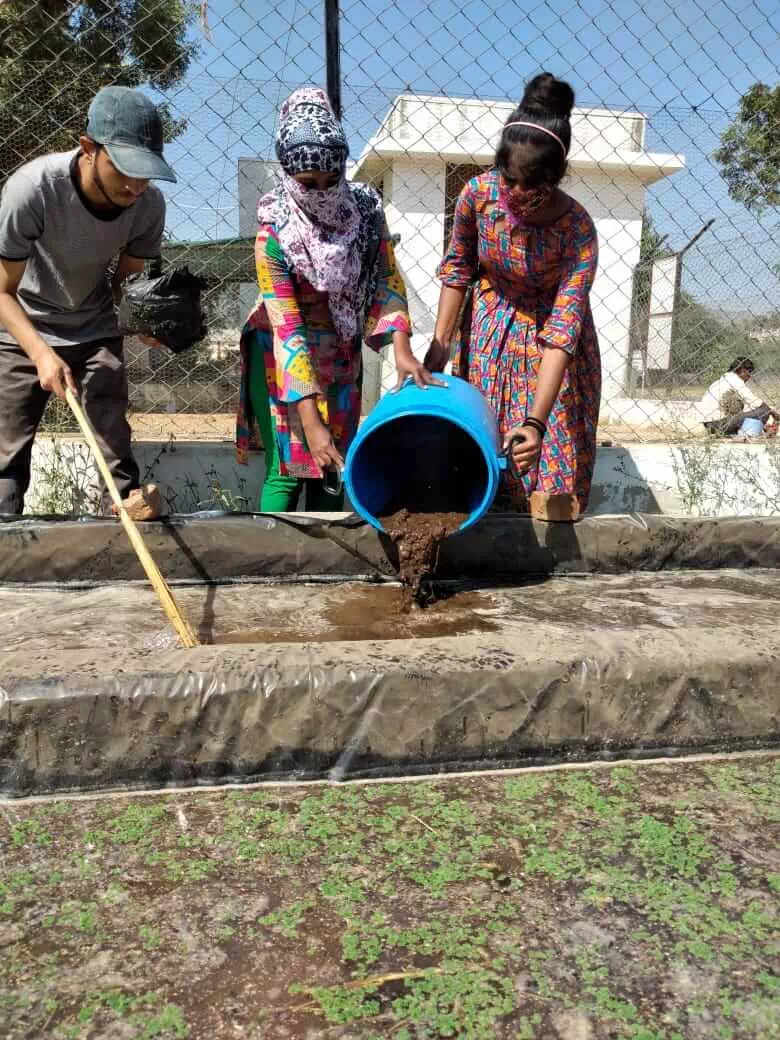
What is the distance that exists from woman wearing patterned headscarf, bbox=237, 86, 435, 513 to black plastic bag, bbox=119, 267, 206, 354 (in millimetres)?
347

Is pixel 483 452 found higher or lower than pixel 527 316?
lower

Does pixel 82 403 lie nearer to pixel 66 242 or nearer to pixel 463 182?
pixel 66 242

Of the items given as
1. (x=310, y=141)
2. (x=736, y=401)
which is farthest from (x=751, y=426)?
(x=310, y=141)

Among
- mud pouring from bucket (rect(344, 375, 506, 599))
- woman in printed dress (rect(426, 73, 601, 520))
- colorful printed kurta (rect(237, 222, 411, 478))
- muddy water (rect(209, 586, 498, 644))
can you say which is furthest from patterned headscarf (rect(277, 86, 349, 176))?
muddy water (rect(209, 586, 498, 644))

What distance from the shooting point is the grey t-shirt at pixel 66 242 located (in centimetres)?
270

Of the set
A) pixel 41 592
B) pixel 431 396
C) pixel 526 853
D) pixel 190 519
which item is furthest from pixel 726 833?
pixel 41 592

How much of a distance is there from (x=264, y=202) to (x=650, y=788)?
83.4 inches

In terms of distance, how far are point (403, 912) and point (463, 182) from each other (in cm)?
998

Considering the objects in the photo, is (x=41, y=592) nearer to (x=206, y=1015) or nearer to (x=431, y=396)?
(x=431, y=396)

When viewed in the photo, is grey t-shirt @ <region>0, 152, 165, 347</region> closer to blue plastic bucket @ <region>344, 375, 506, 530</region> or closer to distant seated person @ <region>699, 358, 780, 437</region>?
blue plastic bucket @ <region>344, 375, 506, 530</region>

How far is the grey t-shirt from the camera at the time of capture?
106 inches

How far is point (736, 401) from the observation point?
23.0ft

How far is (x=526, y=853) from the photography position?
1.61m

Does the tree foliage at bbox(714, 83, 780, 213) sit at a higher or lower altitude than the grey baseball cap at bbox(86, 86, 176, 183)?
higher
